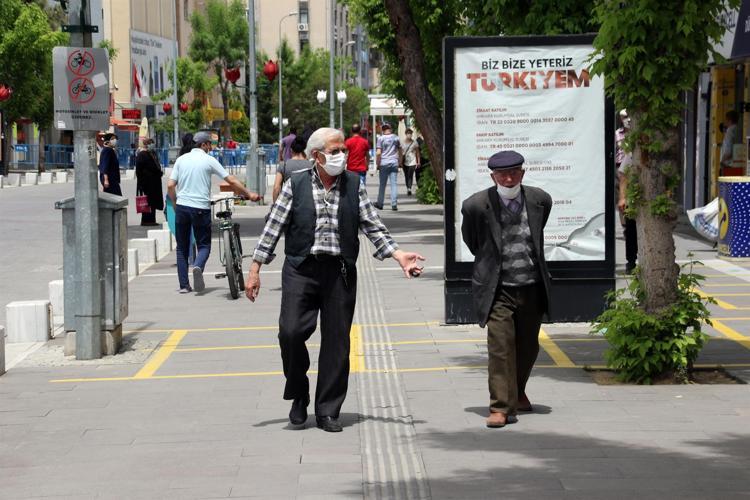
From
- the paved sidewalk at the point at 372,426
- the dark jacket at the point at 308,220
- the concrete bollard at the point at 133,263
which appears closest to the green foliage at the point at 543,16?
the paved sidewalk at the point at 372,426

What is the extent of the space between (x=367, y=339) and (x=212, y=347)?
4.15 ft

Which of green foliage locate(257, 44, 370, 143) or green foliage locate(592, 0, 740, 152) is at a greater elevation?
green foliage locate(257, 44, 370, 143)

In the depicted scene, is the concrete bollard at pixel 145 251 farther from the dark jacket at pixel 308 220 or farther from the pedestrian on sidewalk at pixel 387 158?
the dark jacket at pixel 308 220

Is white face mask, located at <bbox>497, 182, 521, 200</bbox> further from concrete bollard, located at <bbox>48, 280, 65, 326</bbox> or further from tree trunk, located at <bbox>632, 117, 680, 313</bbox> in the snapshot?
concrete bollard, located at <bbox>48, 280, 65, 326</bbox>

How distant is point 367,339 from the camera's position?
11047mm

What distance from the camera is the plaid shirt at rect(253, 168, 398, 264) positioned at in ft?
24.9

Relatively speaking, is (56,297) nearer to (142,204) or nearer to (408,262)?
(408,262)

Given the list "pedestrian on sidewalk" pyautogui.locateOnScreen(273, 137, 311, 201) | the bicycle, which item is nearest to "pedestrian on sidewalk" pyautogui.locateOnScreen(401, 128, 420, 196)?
"pedestrian on sidewalk" pyautogui.locateOnScreen(273, 137, 311, 201)

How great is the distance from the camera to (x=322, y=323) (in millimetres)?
7680

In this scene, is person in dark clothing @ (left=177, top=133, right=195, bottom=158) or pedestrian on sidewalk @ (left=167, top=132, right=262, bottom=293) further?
person in dark clothing @ (left=177, top=133, right=195, bottom=158)

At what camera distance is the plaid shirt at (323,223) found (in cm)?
758

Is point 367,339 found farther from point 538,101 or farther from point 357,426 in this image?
point 357,426

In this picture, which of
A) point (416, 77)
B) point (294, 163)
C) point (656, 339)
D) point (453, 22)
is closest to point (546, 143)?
point (656, 339)

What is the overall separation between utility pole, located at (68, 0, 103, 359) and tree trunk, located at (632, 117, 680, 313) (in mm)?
4085
